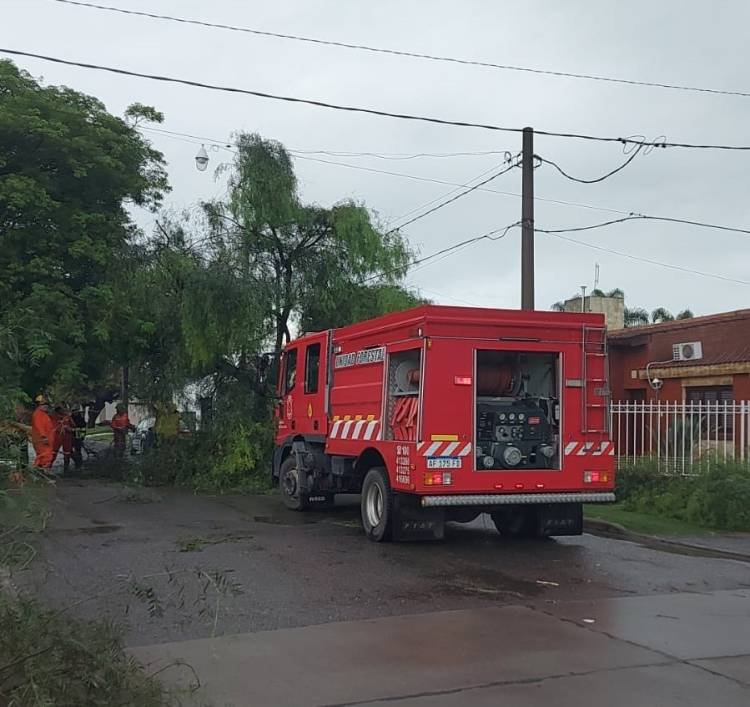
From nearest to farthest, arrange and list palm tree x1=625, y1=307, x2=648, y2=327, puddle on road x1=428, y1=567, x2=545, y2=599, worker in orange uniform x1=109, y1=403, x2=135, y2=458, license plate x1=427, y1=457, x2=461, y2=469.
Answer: puddle on road x1=428, y1=567, x2=545, y2=599 → license plate x1=427, y1=457, x2=461, y2=469 → worker in orange uniform x1=109, y1=403, x2=135, y2=458 → palm tree x1=625, y1=307, x2=648, y2=327

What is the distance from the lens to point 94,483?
19203mm

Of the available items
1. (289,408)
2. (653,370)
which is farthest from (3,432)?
(653,370)

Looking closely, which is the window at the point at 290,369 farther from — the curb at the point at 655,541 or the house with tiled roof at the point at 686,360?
the house with tiled roof at the point at 686,360

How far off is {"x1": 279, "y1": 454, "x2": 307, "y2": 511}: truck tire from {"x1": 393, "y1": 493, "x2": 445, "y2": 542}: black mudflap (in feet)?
12.1

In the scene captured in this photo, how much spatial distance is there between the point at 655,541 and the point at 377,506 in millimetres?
3807

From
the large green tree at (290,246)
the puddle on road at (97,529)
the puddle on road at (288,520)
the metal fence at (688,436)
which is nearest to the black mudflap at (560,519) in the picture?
the metal fence at (688,436)

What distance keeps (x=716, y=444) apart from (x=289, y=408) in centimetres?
722

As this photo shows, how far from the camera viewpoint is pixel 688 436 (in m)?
15.2

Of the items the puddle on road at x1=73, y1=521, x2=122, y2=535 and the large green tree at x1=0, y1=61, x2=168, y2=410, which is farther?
the large green tree at x1=0, y1=61, x2=168, y2=410

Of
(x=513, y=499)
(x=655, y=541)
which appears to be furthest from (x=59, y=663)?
(x=655, y=541)

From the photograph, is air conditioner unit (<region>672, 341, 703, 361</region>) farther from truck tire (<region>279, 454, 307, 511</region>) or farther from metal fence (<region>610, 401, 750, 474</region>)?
truck tire (<region>279, 454, 307, 511</region>)

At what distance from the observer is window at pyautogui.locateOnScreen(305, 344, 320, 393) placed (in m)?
14.1

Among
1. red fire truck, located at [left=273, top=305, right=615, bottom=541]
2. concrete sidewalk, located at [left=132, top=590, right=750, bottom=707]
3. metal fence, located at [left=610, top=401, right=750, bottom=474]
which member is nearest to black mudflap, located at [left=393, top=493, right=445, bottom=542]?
red fire truck, located at [left=273, top=305, right=615, bottom=541]

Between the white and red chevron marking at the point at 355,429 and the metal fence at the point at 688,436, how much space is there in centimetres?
413
